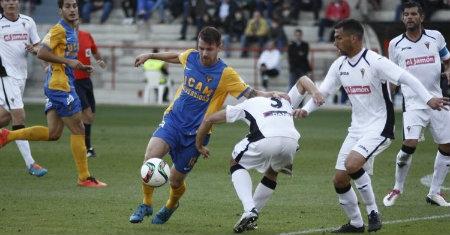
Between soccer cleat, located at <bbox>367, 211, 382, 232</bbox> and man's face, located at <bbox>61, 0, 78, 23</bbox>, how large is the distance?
5365 millimetres

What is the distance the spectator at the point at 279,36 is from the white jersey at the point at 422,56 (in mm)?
22519

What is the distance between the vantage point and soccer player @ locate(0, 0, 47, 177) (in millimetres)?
16234

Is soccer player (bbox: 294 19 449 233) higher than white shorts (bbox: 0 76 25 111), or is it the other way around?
soccer player (bbox: 294 19 449 233)

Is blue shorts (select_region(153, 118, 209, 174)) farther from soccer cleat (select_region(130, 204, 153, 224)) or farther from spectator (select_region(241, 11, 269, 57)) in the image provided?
spectator (select_region(241, 11, 269, 57))

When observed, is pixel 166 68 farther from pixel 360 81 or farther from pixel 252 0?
pixel 360 81

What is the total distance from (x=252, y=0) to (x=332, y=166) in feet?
70.9

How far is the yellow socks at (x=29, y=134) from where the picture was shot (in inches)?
574

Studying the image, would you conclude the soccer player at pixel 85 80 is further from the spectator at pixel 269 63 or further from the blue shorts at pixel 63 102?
the spectator at pixel 269 63

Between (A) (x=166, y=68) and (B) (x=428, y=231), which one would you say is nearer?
(B) (x=428, y=231)

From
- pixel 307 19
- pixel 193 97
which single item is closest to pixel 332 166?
pixel 193 97

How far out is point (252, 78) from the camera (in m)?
36.9

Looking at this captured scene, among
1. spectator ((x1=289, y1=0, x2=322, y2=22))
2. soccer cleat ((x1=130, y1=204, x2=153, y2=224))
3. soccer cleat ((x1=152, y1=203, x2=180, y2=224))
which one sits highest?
soccer cleat ((x1=130, y1=204, x2=153, y2=224))

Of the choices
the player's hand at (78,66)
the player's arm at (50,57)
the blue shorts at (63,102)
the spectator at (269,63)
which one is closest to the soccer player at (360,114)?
the player's hand at (78,66)

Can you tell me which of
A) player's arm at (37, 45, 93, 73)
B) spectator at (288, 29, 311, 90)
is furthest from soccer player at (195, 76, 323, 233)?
spectator at (288, 29, 311, 90)
